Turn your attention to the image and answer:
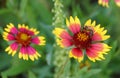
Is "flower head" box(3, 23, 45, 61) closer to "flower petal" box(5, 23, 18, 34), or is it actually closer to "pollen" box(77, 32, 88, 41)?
"flower petal" box(5, 23, 18, 34)

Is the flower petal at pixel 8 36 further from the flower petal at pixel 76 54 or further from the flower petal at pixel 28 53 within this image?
the flower petal at pixel 76 54

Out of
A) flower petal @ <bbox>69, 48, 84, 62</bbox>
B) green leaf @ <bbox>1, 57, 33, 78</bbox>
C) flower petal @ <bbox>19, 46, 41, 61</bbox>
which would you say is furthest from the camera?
green leaf @ <bbox>1, 57, 33, 78</bbox>

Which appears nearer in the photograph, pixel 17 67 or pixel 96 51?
pixel 96 51

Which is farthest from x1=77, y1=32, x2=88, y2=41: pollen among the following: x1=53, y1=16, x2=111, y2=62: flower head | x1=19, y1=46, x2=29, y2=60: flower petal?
x1=19, y1=46, x2=29, y2=60: flower petal

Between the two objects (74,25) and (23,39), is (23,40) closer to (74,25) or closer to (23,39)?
(23,39)

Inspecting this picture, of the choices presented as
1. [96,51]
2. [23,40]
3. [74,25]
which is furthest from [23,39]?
[96,51]

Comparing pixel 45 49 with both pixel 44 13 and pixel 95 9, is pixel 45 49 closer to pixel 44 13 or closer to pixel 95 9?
pixel 44 13
